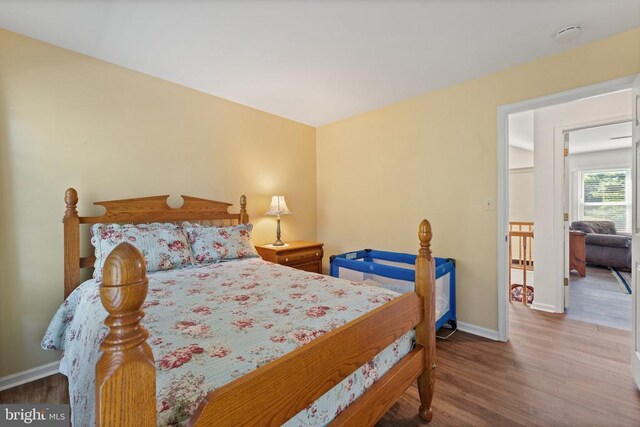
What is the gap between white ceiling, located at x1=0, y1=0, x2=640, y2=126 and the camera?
1.76m

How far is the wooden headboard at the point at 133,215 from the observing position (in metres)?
2.10

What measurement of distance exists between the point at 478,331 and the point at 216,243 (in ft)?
8.48

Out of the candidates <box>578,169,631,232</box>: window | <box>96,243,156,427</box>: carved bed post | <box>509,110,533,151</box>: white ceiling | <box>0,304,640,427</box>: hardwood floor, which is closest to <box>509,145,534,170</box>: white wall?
<box>509,110,533,151</box>: white ceiling

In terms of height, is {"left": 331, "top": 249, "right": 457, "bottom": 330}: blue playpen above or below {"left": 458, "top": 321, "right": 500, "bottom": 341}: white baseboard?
above

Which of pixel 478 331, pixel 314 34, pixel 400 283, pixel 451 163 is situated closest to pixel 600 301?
pixel 478 331

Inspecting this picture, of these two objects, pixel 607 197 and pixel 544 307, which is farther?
pixel 607 197

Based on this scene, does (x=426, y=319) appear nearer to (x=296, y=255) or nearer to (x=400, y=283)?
(x=400, y=283)

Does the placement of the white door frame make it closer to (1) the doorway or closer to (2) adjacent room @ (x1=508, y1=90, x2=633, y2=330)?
(2) adjacent room @ (x1=508, y1=90, x2=633, y2=330)

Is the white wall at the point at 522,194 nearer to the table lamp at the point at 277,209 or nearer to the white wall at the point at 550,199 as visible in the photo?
the white wall at the point at 550,199

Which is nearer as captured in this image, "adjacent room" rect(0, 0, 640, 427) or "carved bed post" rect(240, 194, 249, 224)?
"adjacent room" rect(0, 0, 640, 427)

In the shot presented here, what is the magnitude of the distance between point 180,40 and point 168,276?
5.74 feet

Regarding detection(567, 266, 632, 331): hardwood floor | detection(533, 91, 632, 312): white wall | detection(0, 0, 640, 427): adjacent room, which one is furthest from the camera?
detection(533, 91, 632, 312): white wall

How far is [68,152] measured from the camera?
2203 mm

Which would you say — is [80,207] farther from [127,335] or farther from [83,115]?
[127,335]
